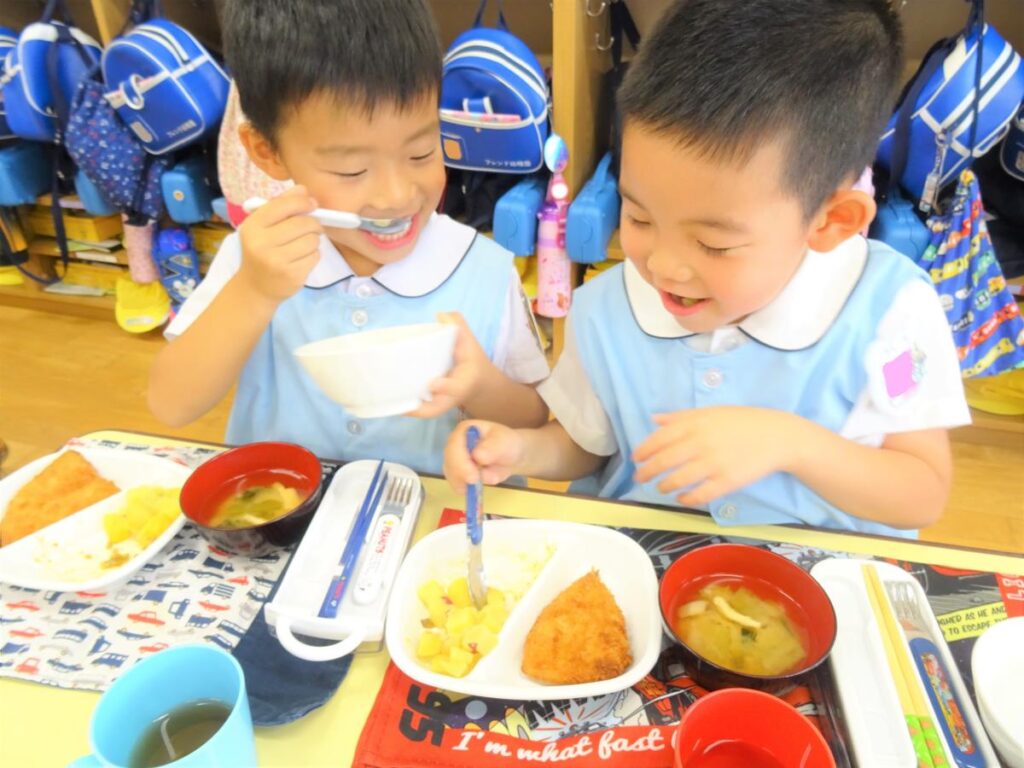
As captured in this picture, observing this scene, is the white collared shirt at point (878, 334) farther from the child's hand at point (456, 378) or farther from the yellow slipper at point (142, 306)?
the yellow slipper at point (142, 306)

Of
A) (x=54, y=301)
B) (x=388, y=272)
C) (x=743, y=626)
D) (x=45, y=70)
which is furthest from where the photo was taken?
(x=54, y=301)

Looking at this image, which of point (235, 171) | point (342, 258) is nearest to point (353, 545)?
point (342, 258)

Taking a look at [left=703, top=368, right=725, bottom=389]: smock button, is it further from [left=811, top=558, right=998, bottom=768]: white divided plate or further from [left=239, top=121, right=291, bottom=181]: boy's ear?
[left=239, top=121, right=291, bottom=181]: boy's ear

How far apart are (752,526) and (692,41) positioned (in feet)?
1.80

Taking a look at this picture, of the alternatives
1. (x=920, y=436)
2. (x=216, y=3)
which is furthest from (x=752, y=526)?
(x=216, y=3)

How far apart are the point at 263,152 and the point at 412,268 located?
0.26 meters

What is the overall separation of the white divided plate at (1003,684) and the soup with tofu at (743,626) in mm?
155

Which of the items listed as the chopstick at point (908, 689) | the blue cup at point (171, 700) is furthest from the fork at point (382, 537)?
the chopstick at point (908, 689)

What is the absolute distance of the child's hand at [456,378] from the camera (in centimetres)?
79

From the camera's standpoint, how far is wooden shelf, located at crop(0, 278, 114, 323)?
307 cm

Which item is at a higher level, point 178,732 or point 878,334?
point 878,334

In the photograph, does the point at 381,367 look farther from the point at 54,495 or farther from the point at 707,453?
the point at 54,495

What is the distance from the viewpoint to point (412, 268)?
110 centimetres

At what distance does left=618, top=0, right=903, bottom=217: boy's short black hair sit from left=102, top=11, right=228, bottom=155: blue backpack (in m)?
2.01
